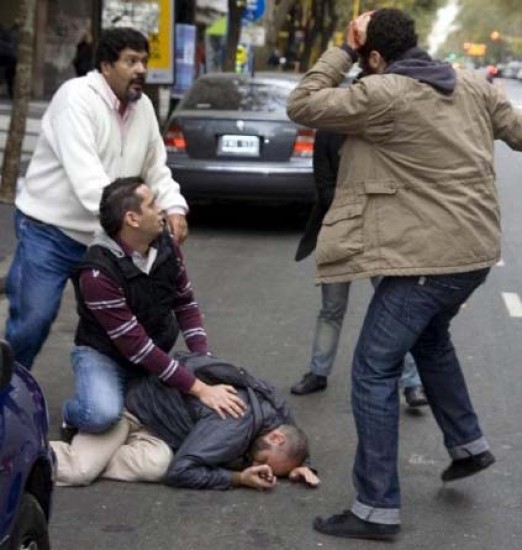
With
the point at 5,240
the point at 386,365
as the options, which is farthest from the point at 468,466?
the point at 5,240

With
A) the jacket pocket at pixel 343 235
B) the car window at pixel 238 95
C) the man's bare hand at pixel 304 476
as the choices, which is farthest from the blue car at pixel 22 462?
the car window at pixel 238 95

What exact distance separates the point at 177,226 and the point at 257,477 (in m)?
1.22

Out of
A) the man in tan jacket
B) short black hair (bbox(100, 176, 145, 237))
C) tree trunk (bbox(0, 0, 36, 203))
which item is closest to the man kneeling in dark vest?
short black hair (bbox(100, 176, 145, 237))

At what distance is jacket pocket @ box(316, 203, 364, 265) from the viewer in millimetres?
4652

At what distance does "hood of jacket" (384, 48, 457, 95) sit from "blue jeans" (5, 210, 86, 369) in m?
1.90

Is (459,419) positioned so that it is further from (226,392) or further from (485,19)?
(485,19)

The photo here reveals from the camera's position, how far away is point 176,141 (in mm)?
12570

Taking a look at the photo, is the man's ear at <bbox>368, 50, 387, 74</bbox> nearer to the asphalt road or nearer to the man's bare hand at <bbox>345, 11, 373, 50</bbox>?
the man's bare hand at <bbox>345, 11, 373, 50</bbox>

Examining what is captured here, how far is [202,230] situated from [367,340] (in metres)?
8.31

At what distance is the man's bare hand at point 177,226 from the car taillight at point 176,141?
6793 millimetres

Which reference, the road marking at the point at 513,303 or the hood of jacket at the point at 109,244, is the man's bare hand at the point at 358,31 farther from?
the road marking at the point at 513,303

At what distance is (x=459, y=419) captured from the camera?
5.18 meters

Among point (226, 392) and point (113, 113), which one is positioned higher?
point (113, 113)

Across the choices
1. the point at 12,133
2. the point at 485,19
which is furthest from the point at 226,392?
the point at 485,19
